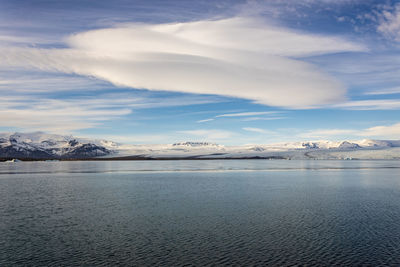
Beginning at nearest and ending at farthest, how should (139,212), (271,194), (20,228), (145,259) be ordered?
(145,259) < (20,228) < (139,212) < (271,194)

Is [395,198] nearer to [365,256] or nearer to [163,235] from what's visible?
[365,256]

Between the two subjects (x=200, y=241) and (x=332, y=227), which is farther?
(x=332, y=227)

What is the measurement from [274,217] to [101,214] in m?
9.77

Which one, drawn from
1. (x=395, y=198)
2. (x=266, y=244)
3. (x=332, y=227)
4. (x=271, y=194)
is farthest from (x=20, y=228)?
(x=395, y=198)

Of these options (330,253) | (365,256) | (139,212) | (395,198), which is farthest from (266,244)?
(395,198)

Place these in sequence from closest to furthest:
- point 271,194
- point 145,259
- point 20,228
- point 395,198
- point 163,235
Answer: point 145,259 < point 163,235 < point 20,228 < point 395,198 < point 271,194

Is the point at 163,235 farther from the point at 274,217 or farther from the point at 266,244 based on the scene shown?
the point at 274,217

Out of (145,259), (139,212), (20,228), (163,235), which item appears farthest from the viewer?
(139,212)

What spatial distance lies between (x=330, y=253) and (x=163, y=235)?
681cm

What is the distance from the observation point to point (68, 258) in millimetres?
12117

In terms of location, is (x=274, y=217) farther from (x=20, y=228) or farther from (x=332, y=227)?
(x=20, y=228)

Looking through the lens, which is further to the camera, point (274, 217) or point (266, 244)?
point (274, 217)

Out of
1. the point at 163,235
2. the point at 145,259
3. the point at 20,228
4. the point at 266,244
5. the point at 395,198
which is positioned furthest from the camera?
the point at 395,198

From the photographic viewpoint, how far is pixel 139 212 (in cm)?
2033
